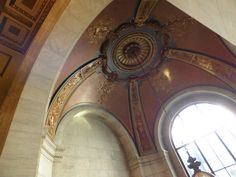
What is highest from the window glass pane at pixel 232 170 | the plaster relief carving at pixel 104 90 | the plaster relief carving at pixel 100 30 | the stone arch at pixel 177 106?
the plaster relief carving at pixel 100 30

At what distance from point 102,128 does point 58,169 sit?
2.19 m

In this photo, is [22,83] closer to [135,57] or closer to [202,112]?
[135,57]

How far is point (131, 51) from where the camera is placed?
5.61 m

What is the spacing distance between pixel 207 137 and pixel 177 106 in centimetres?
128

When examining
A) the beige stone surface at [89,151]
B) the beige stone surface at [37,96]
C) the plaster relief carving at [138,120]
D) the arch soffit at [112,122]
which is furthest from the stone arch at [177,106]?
the beige stone surface at [37,96]

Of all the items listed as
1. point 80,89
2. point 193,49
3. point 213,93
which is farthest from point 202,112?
point 80,89

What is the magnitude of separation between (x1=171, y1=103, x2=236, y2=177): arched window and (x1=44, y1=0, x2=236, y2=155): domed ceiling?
0.80m

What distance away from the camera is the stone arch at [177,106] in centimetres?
528

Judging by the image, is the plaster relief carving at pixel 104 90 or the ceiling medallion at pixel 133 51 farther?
the plaster relief carving at pixel 104 90

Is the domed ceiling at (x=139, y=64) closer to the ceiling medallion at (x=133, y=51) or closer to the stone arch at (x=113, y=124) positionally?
the ceiling medallion at (x=133, y=51)

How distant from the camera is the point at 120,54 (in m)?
5.52

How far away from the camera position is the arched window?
16.6 feet

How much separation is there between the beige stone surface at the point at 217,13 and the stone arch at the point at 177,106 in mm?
4530

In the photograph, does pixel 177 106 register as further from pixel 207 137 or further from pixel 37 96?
pixel 37 96
